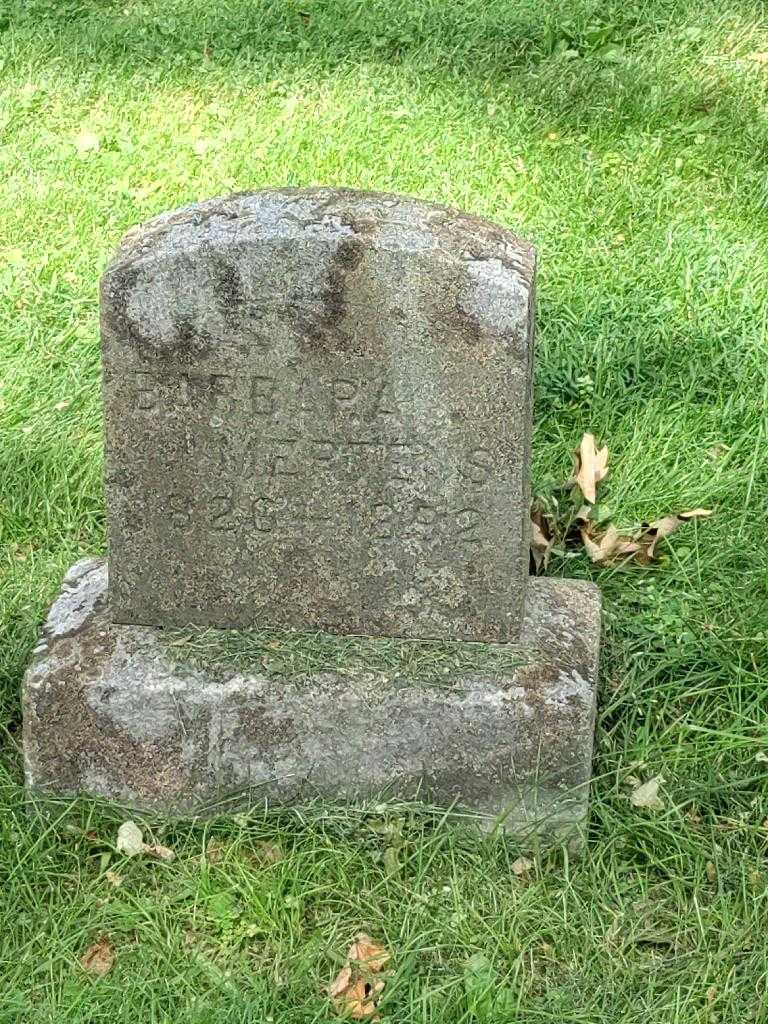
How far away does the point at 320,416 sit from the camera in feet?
9.54

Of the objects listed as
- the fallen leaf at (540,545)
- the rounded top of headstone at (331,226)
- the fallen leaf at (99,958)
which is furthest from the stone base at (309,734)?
the rounded top of headstone at (331,226)

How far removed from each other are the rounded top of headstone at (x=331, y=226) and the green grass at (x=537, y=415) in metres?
1.11

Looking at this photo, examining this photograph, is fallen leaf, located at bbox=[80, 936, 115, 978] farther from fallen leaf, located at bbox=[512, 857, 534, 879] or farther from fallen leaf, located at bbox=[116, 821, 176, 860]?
fallen leaf, located at bbox=[512, 857, 534, 879]

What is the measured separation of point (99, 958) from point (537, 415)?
2224 mm

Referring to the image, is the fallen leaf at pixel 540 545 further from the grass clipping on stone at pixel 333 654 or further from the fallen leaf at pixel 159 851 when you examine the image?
the fallen leaf at pixel 159 851

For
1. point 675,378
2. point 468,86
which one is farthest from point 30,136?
point 675,378

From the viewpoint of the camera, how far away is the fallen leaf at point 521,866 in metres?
2.94

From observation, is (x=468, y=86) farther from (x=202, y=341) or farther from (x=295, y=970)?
(x=295, y=970)

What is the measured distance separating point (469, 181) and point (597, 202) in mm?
487

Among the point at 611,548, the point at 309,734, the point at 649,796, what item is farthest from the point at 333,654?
the point at 611,548

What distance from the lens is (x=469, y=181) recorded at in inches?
208

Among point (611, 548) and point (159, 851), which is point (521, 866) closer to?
point (159, 851)

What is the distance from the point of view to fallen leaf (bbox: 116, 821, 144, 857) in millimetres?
2965

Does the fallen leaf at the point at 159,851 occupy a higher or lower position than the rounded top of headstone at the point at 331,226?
lower
